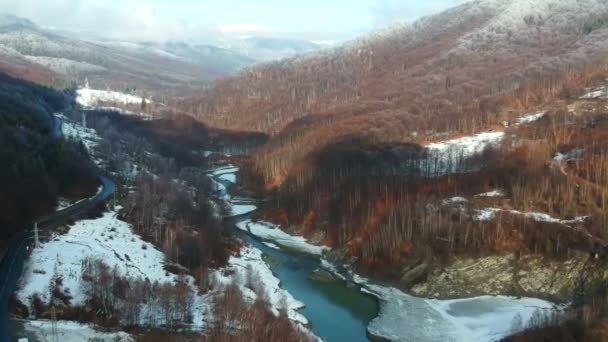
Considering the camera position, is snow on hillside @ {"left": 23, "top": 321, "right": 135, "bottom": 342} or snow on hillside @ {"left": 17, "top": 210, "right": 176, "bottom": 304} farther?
snow on hillside @ {"left": 17, "top": 210, "right": 176, "bottom": 304}

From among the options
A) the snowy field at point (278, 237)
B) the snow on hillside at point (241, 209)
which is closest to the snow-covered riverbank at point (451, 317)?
the snowy field at point (278, 237)

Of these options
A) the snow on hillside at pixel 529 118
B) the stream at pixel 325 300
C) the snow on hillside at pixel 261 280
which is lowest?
the stream at pixel 325 300

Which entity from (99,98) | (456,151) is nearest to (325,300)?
(456,151)

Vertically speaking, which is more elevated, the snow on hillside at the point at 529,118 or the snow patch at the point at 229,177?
the snow on hillside at the point at 529,118

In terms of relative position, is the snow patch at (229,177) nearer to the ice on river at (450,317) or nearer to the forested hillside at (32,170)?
the forested hillside at (32,170)

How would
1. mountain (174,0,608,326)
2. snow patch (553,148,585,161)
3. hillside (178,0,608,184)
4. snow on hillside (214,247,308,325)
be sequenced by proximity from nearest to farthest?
snow on hillside (214,247,308,325) < mountain (174,0,608,326) < snow patch (553,148,585,161) < hillside (178,0,608,184)

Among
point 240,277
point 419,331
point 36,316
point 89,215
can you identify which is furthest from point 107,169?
point 419,331

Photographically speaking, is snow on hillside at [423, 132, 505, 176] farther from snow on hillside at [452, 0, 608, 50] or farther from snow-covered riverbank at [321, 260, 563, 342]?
snow on hillside at [452, 0, 608, 50]

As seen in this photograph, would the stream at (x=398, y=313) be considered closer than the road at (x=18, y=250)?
No

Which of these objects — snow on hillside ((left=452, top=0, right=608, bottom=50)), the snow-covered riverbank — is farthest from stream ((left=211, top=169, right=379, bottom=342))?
snow on hillside ((left=452, top=0, right=608, bottom=50))
